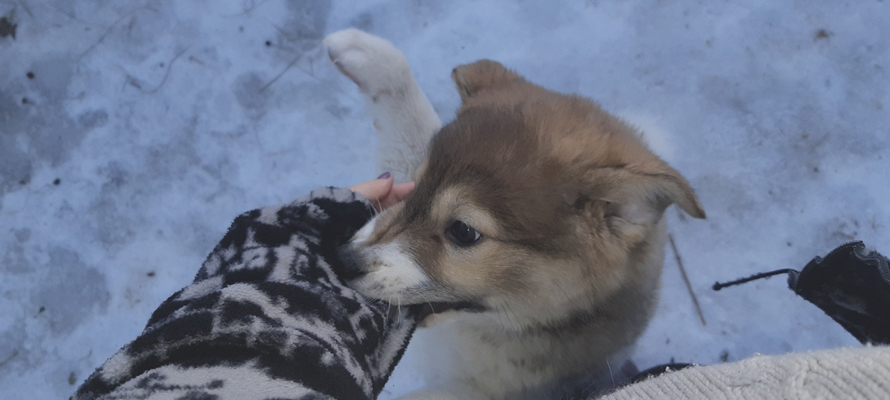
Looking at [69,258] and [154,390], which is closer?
[154,390]

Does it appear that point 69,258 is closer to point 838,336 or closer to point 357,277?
point 357,277

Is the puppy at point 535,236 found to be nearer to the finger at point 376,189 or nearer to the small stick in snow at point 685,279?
the finger at point 376,189

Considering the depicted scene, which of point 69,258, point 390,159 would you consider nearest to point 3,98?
point 69,258

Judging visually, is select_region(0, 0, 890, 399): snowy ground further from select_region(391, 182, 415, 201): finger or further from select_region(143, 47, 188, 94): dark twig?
select_region(391, 182, 415, 201): finger

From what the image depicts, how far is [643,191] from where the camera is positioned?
161 cm

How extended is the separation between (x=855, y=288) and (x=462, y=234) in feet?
4.60

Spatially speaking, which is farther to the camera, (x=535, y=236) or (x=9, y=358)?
(x=9, y=358)

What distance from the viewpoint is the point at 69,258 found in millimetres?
2895

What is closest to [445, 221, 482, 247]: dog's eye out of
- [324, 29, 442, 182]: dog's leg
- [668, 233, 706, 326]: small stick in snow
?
[324, 29, 442, 182]: dog's leg

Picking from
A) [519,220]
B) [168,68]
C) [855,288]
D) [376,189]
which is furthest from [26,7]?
[855,288]

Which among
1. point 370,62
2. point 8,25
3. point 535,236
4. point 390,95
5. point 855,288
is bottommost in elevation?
point 855,288

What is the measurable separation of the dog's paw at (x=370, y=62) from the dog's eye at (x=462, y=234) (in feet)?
3.44

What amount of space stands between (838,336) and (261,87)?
3259 mm

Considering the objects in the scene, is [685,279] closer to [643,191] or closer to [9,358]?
[643,191]
